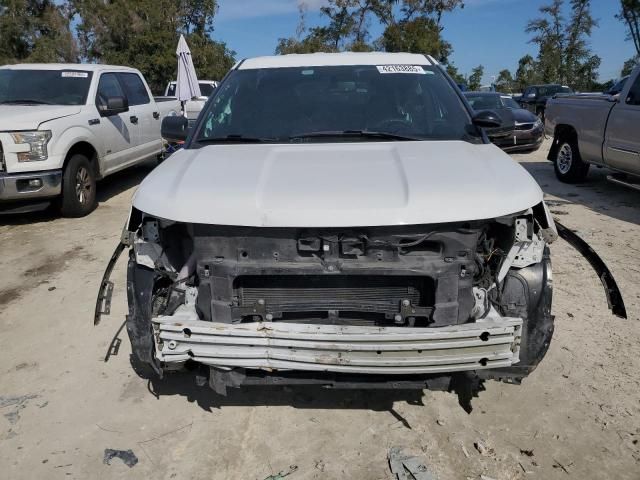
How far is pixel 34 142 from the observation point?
618 centimetres

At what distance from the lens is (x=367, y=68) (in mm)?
3738

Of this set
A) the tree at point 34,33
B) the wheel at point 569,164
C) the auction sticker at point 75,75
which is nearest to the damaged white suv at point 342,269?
the auction sticker at point 75,75

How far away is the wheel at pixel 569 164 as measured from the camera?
28.2 feet

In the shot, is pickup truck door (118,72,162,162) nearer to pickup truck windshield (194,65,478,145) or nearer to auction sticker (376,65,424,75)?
pickup truck windshield (194,65,478,145)

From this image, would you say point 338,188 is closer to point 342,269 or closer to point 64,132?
point 342,269

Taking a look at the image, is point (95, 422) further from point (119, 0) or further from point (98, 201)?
point (119, 0)

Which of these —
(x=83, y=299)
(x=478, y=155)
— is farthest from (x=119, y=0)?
(x=478, y=155)

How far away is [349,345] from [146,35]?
32.3 metres

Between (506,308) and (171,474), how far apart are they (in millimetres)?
1784

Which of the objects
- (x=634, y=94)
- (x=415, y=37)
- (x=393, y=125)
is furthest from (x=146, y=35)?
(x=393, y=125)

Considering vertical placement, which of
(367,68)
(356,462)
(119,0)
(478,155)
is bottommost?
(356,462)

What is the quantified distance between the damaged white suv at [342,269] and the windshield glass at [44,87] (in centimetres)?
530

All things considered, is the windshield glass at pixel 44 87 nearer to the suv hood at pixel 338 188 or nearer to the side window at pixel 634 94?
the suv hood at pixel 338 188

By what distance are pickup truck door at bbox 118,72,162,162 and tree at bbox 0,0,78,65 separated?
26136 millimetres
